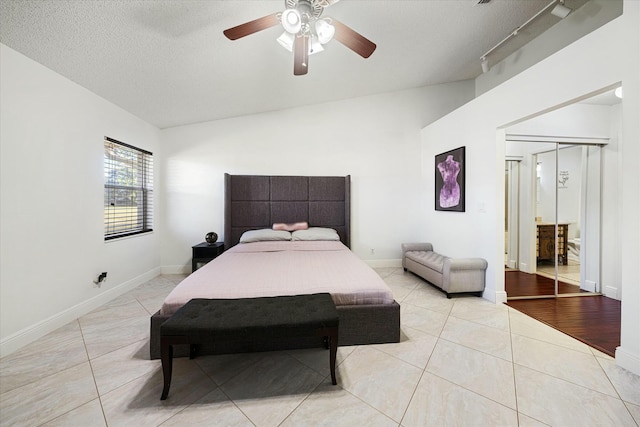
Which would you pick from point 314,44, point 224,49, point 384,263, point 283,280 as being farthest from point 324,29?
point 384,263

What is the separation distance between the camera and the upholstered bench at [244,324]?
1.43 meters

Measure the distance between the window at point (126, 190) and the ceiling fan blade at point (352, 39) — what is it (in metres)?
3.00

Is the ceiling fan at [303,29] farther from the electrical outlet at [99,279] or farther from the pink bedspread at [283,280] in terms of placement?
the electrical outlet at [99,279]

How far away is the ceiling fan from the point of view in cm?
175

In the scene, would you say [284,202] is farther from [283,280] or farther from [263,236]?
[283,280]

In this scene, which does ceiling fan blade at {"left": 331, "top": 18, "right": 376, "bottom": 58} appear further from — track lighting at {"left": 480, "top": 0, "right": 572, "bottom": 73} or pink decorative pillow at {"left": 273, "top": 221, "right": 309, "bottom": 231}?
pink decorative pillow at {"left": 273, "top": 221, "right": 309, "bottom": 231}

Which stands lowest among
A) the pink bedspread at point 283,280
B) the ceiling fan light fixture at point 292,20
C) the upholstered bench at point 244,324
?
the upholstered bench at point 244,324

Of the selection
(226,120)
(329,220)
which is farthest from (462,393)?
(226,120)

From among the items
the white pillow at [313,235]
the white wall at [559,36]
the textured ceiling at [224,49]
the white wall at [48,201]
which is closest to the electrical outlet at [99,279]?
the white wall at [48,201]

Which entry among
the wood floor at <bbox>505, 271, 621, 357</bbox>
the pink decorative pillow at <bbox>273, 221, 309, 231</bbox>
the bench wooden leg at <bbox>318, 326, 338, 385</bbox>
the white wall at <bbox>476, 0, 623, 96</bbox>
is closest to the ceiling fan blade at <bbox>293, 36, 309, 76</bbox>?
the bench wooden leg at <bbox>318, 326, 338, 385</bbox>

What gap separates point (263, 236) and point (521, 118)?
3.38 metres

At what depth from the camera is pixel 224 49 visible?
93.7 inches

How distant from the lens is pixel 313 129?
4293mm

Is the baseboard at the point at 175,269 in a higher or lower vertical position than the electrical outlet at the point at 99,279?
lower
